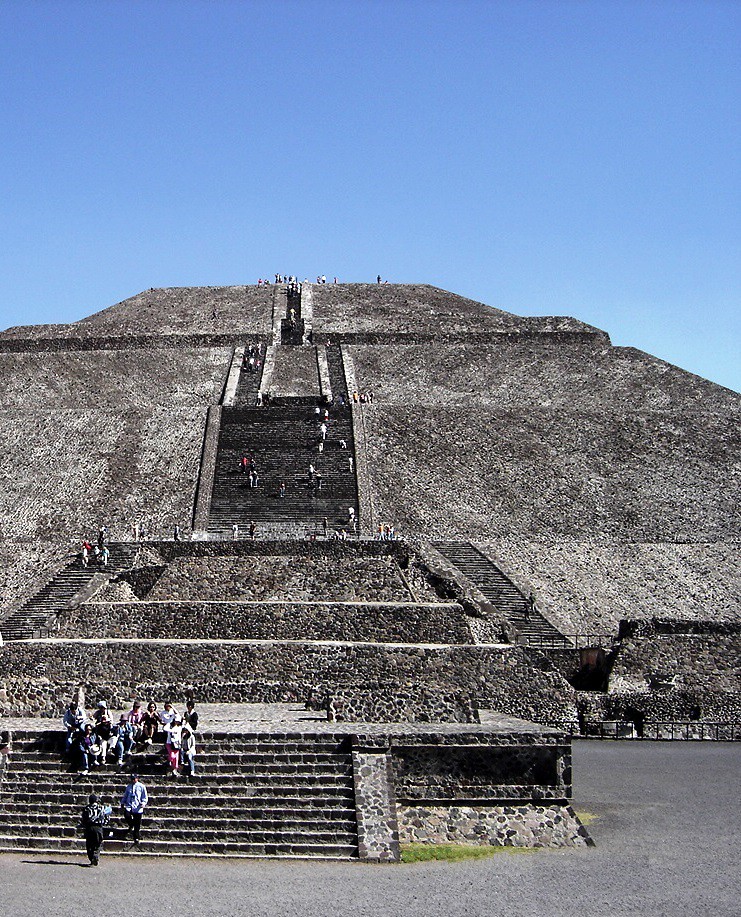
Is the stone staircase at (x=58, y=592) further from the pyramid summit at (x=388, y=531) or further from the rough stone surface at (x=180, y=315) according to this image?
the rough stone surface at (x=180, y=315)

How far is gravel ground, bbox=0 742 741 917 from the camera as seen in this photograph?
1027 cm

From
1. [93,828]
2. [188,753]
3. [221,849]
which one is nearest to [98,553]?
[188,753]

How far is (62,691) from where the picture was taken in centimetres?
1741

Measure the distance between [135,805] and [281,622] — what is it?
893 cm

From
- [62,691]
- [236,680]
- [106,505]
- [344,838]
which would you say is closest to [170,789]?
[344,838]

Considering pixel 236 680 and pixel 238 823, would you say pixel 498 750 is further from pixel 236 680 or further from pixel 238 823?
pixel 236 680

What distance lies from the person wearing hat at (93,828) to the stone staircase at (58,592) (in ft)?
32.4

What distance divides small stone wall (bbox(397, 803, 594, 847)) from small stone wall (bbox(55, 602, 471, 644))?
7619mm

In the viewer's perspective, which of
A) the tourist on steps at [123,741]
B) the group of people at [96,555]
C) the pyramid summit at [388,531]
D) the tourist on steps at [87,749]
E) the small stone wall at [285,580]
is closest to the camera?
the tourist on steps at [87,749]

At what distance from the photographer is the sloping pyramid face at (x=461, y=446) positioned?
27.7m

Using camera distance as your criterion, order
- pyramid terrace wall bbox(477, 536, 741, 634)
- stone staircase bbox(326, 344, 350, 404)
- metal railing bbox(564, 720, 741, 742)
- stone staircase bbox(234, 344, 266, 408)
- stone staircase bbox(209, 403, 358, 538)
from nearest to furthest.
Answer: metal railing bbox(564, 720, 741, 742) < pyramid terrace wall bbox(477, 536, 741, 634) < stone staircase bbox(209, 403, 358, 538) < stone staircase bbox(234, 344, 266, 408) < stone staircase bbox(326, 344, 350, 404)

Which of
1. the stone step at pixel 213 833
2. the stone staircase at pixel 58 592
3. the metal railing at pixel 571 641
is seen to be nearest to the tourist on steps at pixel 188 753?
the stone step at pixel 213 833

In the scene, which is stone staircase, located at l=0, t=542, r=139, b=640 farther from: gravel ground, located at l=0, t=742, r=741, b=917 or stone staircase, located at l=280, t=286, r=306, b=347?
stone staircase, located at l=280, t=286, r=306, b=347

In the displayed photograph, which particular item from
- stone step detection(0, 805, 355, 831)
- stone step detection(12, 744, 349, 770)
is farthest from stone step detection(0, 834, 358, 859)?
stone step detection(12, 744, 349, 770)
